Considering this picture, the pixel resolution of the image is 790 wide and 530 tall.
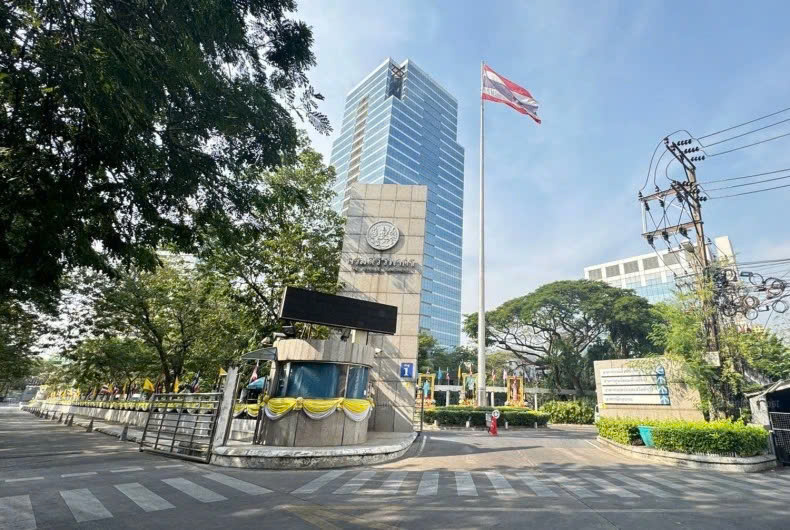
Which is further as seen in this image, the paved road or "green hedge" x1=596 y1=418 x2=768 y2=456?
"green hedge" x1=596 y1=418 x2=768 y2=456

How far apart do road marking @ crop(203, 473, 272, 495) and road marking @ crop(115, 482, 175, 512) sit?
5.08 feet

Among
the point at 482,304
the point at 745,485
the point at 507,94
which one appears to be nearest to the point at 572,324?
the point at 482,304

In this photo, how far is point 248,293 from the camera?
80.4ft

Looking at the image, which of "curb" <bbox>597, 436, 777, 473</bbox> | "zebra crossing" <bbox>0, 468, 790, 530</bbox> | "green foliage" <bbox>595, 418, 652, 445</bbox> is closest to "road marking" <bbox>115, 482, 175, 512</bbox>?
"zebra crossing" <bbox>0, 468, 790, 530</bbox>

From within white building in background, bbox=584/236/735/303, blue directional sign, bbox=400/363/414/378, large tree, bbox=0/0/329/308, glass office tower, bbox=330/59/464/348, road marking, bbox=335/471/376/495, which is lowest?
road marking, bbox=335/471/376/495

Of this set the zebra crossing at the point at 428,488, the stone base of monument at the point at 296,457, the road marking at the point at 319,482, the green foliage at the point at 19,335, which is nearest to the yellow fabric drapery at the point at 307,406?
the stone base of monument at the point at 296,457

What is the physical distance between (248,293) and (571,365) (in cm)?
4110

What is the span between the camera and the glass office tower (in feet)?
390

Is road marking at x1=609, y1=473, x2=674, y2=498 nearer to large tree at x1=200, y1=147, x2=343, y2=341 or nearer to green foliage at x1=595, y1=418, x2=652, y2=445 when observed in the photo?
green foliage at x1=595, y1=418, x2=652, y2=445

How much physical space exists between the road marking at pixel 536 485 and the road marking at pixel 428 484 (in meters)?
2.16

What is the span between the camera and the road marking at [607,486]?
8533 mm

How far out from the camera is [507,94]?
108 ft

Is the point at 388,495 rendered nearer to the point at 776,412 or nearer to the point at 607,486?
the point at 607,486

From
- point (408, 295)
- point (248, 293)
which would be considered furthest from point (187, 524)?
point (248, 293)
